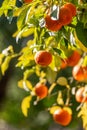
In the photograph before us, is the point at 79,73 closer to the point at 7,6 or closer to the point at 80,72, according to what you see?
the point at 80,72

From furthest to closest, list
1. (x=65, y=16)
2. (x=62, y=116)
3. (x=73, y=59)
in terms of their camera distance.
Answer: (x=62, y=116) → (x=73, y=59) → (x=65, y=16)

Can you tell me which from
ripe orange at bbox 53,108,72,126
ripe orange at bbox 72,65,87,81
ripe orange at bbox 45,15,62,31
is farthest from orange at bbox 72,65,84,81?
ripe orange at bbox 45,15,62,31

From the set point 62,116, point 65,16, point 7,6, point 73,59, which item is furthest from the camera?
point 62,116

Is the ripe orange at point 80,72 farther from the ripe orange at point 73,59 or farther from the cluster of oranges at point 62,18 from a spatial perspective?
the cluster of oranges at point 62,18

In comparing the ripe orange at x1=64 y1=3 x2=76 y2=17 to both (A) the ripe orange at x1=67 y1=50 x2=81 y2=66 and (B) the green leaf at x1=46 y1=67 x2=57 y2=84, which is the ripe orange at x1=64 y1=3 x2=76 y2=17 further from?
(B) the green leaf at x1=46 y1=67 x2=57 y2=84

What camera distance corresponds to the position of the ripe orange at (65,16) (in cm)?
70

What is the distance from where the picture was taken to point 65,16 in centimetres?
69

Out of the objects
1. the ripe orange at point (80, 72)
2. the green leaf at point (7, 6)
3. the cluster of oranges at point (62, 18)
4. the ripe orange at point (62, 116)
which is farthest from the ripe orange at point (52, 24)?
the ripe orange at point (62, 116)

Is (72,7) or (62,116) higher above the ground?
(72,7)

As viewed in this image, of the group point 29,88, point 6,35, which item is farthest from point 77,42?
point 6,35

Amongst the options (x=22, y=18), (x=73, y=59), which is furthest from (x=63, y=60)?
(x=22, y=18)

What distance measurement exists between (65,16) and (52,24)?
0.9 inches

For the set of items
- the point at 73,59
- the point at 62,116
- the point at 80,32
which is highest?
the point at 80,32

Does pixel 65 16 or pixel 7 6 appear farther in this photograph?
pixel 7 6
